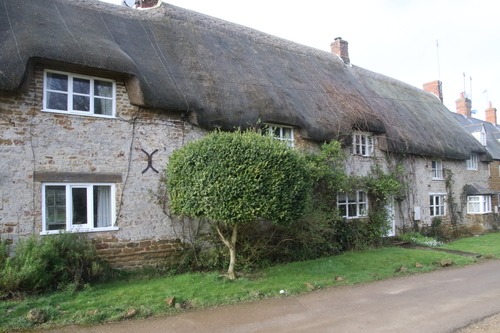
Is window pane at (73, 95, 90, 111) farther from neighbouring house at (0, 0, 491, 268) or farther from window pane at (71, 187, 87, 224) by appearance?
window pane at (71, 187, 87, 224)

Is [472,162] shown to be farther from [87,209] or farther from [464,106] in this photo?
[87,209]

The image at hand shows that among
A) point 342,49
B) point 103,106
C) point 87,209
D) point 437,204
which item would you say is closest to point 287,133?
point 103,106

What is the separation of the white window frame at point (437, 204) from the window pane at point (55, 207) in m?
15.4

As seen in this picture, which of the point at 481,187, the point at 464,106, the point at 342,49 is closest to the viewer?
the point at 342,49

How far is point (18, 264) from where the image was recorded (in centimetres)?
718

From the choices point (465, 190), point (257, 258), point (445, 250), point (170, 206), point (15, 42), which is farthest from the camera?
point (465, 190)

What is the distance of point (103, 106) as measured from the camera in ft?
30.6

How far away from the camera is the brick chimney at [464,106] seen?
28.1m

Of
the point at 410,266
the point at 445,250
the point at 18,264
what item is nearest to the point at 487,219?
the point at 445,250

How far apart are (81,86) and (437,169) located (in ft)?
52.5

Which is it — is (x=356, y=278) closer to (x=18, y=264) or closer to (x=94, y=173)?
(x=94, y=173)

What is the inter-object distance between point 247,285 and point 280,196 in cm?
205

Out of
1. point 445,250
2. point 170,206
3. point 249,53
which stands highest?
point 249,53

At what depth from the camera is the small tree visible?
7.84 meters
